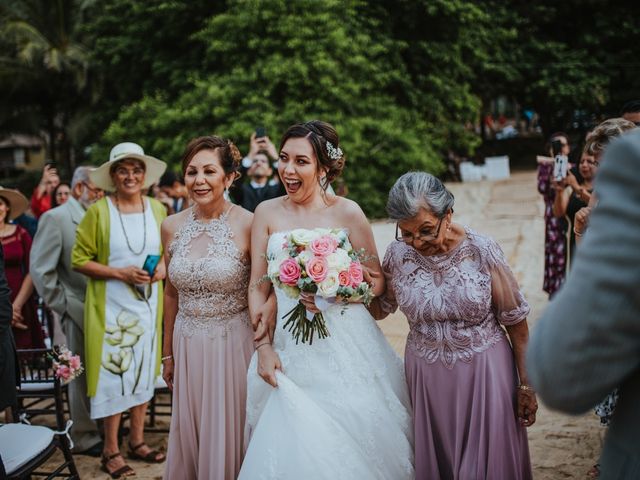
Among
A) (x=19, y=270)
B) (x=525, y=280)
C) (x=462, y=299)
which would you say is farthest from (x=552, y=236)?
(x=19, y=270)

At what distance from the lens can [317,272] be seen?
3146 mm

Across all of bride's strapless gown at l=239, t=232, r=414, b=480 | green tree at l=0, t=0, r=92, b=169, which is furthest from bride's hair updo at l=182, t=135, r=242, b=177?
green tree at l=0, t=0, r=92, b=169

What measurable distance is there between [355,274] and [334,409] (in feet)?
2.23

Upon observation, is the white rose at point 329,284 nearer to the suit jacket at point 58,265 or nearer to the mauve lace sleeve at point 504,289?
the mauve lace sleeve at point 504,289

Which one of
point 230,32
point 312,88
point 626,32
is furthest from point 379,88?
point 626,32

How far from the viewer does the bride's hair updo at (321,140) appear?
11.7 feet

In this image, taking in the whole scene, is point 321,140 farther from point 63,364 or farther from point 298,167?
point 63,364

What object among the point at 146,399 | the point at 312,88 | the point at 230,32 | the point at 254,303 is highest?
the point at 230,32

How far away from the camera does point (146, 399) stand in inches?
204

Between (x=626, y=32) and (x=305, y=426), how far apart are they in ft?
85.4

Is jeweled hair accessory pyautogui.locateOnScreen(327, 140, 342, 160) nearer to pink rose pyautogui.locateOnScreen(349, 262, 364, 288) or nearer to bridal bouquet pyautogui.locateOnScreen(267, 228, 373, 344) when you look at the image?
bridal bouquet pyautogui.locateOnScreen(267, 228, 373, 344)

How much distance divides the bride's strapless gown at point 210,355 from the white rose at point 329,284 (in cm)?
86

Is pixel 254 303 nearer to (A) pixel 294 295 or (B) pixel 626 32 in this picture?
(A) pixel 294 295

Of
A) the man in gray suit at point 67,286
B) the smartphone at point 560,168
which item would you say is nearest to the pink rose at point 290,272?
the man in gray suit at point 67,286
